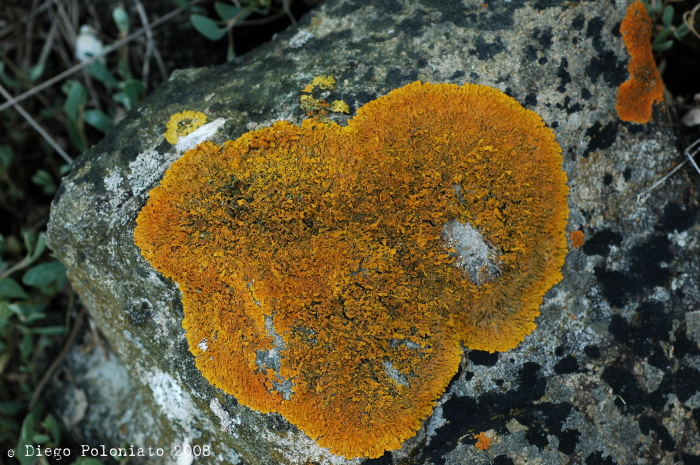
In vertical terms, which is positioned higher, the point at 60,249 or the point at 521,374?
the point at 60,249

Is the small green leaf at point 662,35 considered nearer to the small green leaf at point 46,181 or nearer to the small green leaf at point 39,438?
the small green leaf at point 46,181

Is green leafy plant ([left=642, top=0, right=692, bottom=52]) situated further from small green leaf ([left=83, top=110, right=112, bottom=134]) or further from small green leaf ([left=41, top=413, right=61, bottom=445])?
small green leaf ([left=41, top=413, right=61, bottom=445])

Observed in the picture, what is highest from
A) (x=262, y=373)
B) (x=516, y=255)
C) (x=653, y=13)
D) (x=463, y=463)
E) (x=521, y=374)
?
(x=653, y=13)

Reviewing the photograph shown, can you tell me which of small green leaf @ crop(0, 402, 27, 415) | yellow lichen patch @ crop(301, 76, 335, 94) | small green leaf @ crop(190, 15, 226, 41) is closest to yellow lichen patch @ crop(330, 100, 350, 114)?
yellow lichen patch @ crop(301, 76, 335, 94)

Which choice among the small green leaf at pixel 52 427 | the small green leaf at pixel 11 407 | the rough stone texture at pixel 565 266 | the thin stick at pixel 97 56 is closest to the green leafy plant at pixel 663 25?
the rough stone texture at pixel 565 266

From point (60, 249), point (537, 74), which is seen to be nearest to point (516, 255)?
point (537, 74)

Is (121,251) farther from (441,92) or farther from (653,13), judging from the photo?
(653,13)
